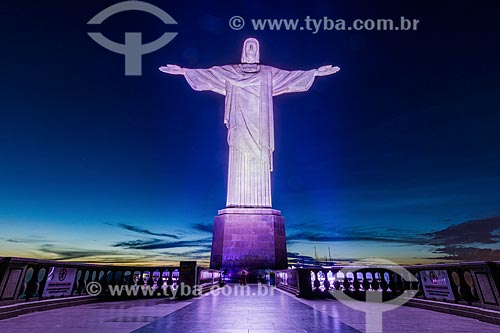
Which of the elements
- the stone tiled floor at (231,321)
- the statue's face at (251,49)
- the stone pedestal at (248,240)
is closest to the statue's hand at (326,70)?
the statue's face at (251,49)

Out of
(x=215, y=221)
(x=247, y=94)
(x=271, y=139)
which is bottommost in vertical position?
(x=215, y=221)

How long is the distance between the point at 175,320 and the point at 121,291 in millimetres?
→ 5547

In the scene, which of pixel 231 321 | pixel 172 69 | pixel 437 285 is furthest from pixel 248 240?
pixel 231 321

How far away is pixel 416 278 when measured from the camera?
894 centimetres

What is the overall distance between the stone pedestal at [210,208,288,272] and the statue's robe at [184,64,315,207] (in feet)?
3.00

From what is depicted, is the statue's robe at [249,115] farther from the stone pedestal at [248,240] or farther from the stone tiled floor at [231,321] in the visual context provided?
the stone tiled floor at [231,321]

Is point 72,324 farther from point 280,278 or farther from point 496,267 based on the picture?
point 280,278

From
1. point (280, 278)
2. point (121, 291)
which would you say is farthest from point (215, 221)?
point (121, 291)

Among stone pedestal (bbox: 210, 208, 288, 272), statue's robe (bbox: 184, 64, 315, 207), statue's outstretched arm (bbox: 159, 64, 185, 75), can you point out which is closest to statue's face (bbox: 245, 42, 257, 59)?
statue's robe (bbox: 184, 64, 315, 207)

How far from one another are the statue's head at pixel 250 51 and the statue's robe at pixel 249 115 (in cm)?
60

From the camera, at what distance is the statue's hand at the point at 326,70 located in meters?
23.7

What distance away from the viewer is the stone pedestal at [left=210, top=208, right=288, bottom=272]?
66.3 ft

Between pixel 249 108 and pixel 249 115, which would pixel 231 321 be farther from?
pixel 249 108

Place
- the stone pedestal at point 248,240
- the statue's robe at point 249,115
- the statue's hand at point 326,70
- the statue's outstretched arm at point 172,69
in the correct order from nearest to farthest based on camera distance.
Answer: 1. the stone pedestal at point 248,240
2. the statue's robe at point 249,115
3. the statue's outstretched arm at point 172,69
4. the statue's hand at point 326,70
